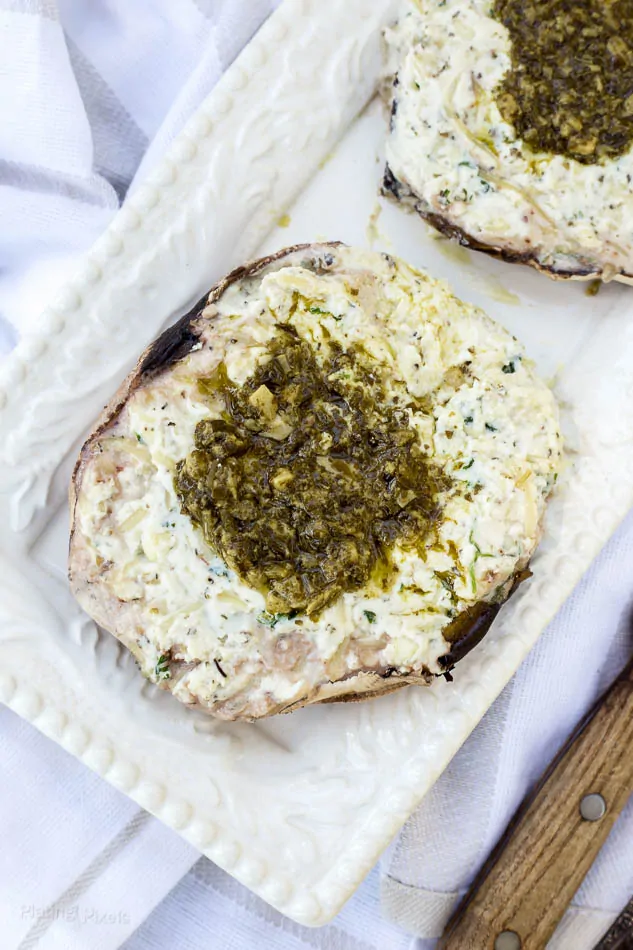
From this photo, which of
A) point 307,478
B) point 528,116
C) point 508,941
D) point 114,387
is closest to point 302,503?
point 307,478

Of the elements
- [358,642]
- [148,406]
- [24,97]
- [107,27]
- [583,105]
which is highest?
Answer: [583,105]

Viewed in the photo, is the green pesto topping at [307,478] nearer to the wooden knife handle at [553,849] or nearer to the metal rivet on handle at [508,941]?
the wooden knife handle at [553,849]

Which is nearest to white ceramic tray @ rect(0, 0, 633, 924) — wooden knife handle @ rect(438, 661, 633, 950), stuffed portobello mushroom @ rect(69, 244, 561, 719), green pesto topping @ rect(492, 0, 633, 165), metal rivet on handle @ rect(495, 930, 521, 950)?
stuffed portobello mushroom @ rect(69, 244, 561, 719)

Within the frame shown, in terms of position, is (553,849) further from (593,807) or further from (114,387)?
(114,387)

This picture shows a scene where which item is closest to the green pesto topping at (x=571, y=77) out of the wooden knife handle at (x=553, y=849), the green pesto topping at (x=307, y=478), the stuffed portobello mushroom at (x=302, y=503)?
the stuffed portobello mushroom at (x=302, y=503)

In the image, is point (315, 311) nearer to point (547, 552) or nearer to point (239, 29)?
point (547, 552)

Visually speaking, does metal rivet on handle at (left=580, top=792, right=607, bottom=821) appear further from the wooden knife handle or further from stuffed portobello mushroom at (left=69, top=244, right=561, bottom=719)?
stuffed portobello mushroom at (left=69, top=244, right=561, bottom=719)

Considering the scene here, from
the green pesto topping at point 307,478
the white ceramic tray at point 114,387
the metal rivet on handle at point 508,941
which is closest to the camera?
the green pesto topping at point 307,478

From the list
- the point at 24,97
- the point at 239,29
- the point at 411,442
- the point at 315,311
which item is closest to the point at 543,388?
the point at 411,442
